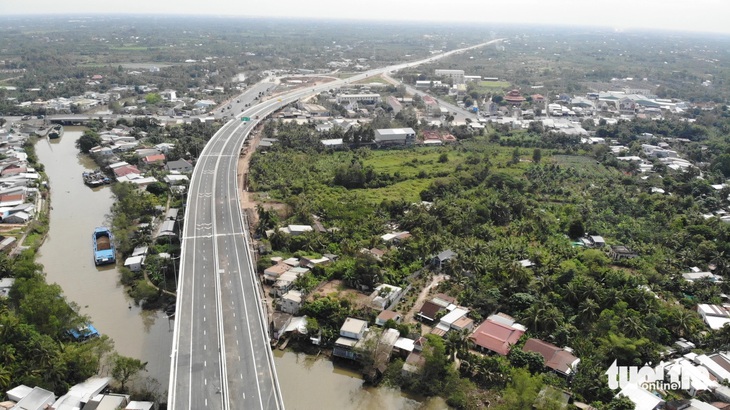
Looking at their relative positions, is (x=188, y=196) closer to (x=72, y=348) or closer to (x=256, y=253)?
(x=256, y=253)

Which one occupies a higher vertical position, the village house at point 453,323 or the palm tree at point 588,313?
the palm tree at point 588,313

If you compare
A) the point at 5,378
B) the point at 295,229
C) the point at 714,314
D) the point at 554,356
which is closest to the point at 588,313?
the point at 554,356

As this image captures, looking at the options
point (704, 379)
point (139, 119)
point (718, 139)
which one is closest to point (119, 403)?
point (704, 379)

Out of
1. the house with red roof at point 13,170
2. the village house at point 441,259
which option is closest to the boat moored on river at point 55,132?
the house with red roof at point 13,170

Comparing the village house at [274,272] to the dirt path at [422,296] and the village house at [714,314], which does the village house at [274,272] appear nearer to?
the dirt path at [422,296]

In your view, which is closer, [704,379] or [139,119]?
[704,379]

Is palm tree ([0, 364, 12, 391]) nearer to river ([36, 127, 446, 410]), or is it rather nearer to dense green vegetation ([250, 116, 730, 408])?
river ([36, 127, 446, 410])
